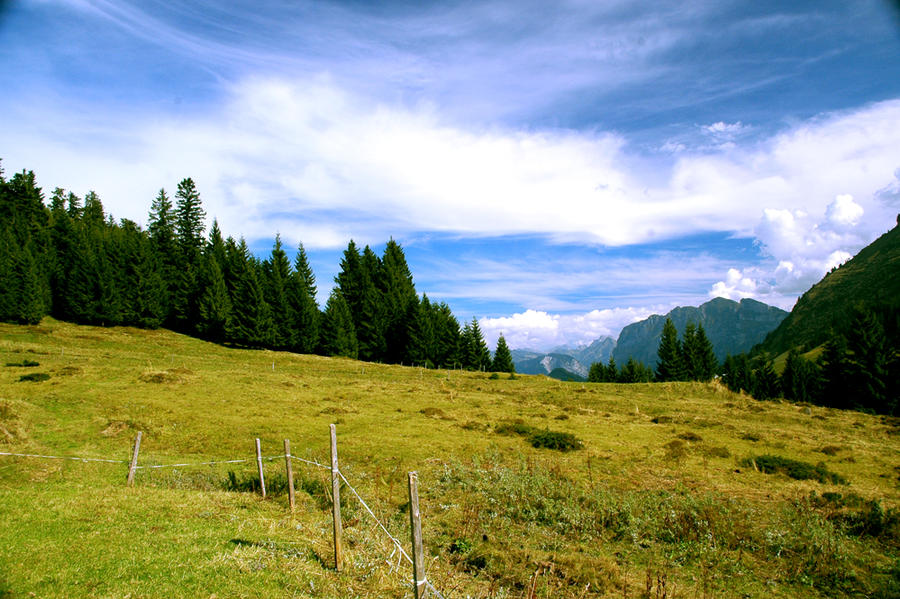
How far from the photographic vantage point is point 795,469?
755 inches

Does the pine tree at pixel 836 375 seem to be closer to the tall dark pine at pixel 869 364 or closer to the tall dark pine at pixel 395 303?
the tall dark pine at pixel 869 364

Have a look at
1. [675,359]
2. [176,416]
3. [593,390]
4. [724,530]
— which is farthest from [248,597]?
[675,359]

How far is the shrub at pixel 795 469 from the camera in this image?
1852 centimetres

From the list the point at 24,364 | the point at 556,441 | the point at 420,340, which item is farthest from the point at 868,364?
the point at 24,364

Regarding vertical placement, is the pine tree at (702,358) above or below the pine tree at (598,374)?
above

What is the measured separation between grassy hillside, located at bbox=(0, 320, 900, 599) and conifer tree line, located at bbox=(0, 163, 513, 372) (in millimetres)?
34893

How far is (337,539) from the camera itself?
8.63 metres

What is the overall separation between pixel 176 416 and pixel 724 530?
28253mm

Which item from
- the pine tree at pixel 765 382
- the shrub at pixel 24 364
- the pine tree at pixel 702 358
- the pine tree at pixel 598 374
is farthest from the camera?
the pine tree at pixel 598 374

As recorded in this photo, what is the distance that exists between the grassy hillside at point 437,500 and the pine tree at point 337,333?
38.0 m

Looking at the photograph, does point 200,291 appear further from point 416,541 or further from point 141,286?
point 416,541

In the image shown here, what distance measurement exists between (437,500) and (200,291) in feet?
239

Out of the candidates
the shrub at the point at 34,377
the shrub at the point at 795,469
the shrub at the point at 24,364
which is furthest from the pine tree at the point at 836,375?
the shrub at the point at 24,364

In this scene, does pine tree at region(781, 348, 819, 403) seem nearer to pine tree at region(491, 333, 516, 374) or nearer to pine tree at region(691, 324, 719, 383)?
pine tree at region(691, 324, 719, 383)
